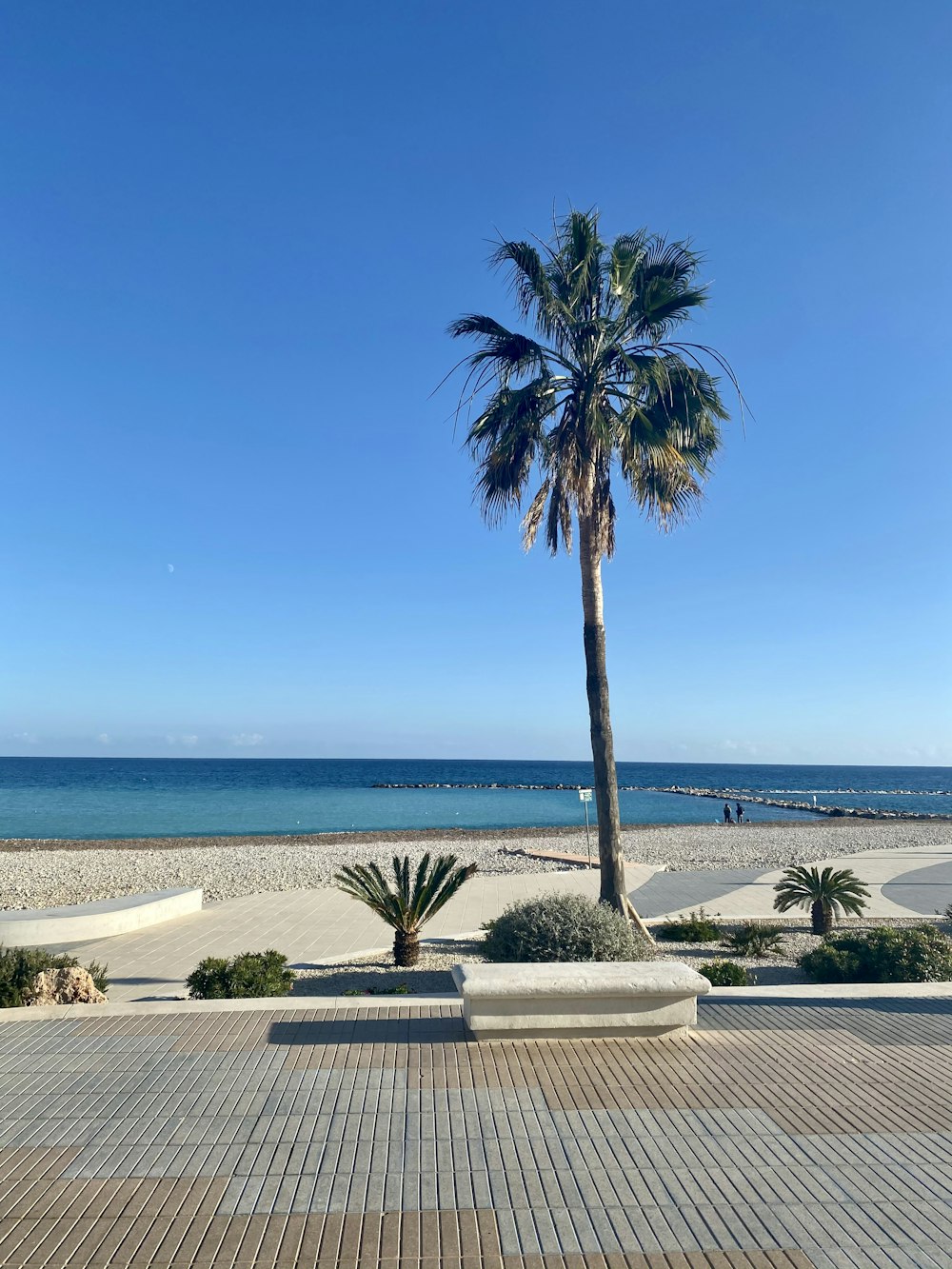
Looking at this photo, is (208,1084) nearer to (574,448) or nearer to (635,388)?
(574,448)

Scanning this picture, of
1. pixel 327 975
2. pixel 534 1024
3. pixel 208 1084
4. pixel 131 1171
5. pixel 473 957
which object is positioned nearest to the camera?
pixel 131 1171

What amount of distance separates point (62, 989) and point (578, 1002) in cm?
490

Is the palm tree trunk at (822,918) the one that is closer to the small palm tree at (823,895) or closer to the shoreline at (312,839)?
the small palm tree at (823,895)

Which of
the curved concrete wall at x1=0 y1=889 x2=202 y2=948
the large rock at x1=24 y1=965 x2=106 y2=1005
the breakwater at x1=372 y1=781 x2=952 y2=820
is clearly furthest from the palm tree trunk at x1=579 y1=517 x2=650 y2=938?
the breakwater at x1=372 y1=781 x2=952 y2=820

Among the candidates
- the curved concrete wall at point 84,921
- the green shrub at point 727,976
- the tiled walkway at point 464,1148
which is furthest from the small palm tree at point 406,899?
the curved concrete wall at point 84,921

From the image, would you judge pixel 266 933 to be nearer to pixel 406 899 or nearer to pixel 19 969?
pixel 406 899

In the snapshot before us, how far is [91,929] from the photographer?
13.1 m

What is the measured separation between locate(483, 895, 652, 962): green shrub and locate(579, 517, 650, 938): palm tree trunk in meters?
2.17

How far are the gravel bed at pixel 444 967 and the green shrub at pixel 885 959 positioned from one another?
579 millimetres

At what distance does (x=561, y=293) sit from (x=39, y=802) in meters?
61.2

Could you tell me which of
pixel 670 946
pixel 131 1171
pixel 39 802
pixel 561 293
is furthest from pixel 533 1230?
pixel 39 802

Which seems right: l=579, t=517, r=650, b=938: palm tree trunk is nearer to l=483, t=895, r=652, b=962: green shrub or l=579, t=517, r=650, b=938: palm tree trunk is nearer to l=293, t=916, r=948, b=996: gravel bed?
l=293, t=916, r=948, b=996: gravel bed

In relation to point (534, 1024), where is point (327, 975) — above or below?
below

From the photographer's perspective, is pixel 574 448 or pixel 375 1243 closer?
pixel 375 1243
